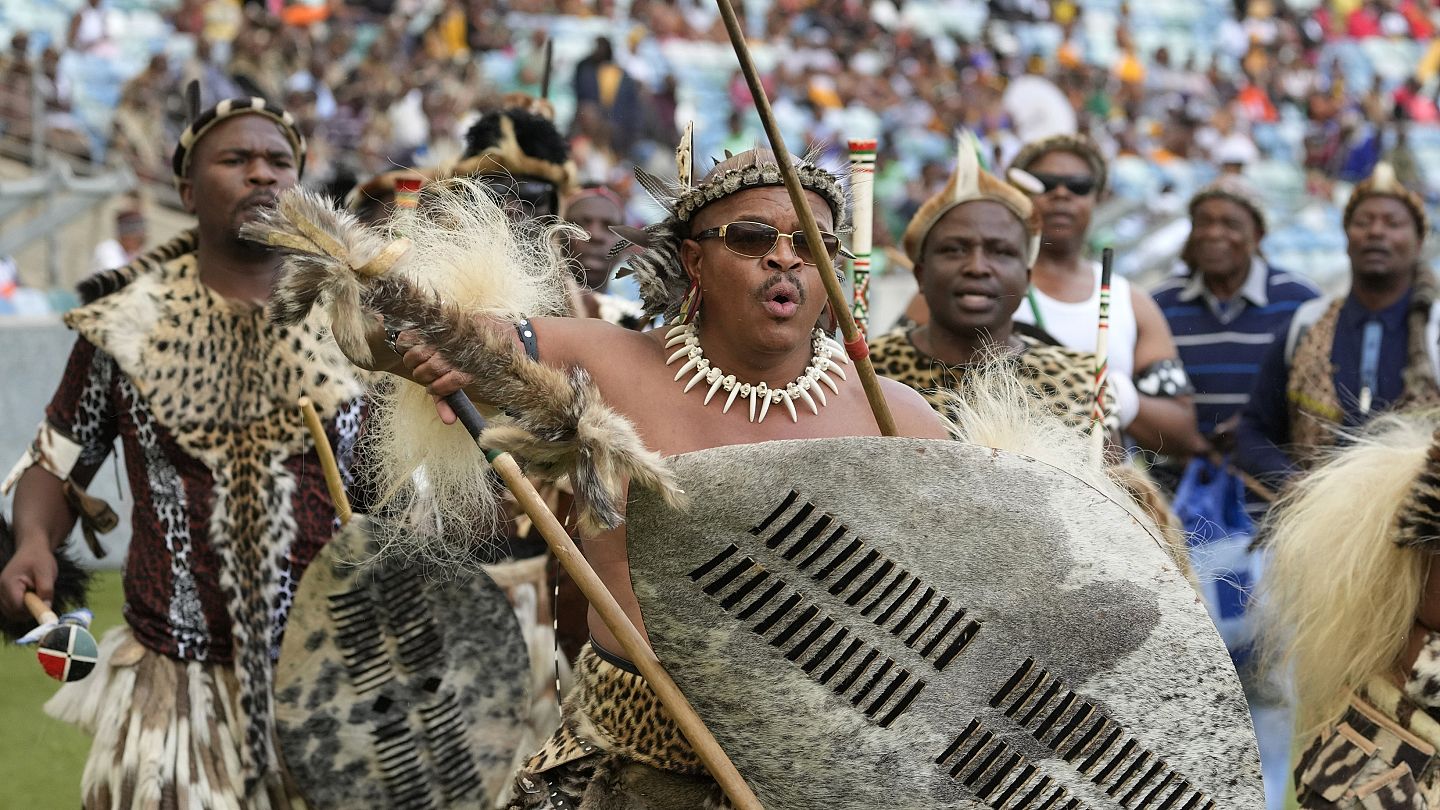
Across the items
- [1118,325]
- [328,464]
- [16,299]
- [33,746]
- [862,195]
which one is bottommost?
[33,746]

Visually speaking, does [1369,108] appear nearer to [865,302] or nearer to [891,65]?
[891,65]

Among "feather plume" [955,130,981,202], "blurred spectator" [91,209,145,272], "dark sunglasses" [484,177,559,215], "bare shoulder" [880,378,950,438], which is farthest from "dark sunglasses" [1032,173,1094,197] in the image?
"blurred spectator" [91,209,145,272]

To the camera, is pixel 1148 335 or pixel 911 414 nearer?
pixel 911 414

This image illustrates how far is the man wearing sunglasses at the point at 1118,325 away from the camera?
6.11 meters

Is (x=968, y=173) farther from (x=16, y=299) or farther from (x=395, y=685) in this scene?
(x=16, y=299)

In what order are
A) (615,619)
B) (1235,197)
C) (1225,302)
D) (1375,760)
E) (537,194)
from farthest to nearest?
(1235,197) → (1225,302) → (537,194) → (1375,760) → (615,619)

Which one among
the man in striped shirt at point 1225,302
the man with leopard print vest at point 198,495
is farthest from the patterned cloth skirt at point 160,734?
the man in striped shirt at point 1225,302

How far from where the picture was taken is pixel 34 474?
4.79 m

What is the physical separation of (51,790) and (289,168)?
10.4 ft

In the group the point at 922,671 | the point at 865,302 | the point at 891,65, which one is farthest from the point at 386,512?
the point at 891,65

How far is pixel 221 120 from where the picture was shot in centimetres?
494

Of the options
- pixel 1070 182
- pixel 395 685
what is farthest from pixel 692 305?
A: pixel 1070 182

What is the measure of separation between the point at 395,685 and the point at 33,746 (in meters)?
3.64

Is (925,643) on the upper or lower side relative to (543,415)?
lower
